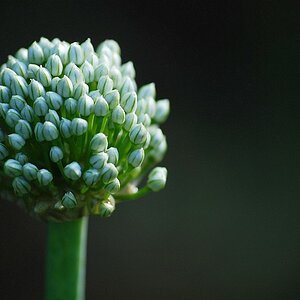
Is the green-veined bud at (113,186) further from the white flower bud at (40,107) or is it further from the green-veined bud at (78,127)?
the white flower bud at (40,107)

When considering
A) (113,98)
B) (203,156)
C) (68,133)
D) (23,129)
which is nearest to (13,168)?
(23,129)

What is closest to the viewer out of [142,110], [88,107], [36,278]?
[88,107]

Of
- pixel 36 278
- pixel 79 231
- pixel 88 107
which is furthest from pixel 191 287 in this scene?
pixel 88 107

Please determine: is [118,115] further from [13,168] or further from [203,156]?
[203,156]

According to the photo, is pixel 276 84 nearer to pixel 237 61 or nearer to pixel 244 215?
pixel 237 61

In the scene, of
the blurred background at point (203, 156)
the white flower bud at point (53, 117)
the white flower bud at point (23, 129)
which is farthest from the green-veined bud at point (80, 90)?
the blurred background at point (203, 156)

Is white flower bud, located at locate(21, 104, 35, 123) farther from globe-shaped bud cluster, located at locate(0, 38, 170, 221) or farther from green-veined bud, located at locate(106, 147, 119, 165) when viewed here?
green-veined bud, located at locate(106, 147, 119, 165)
